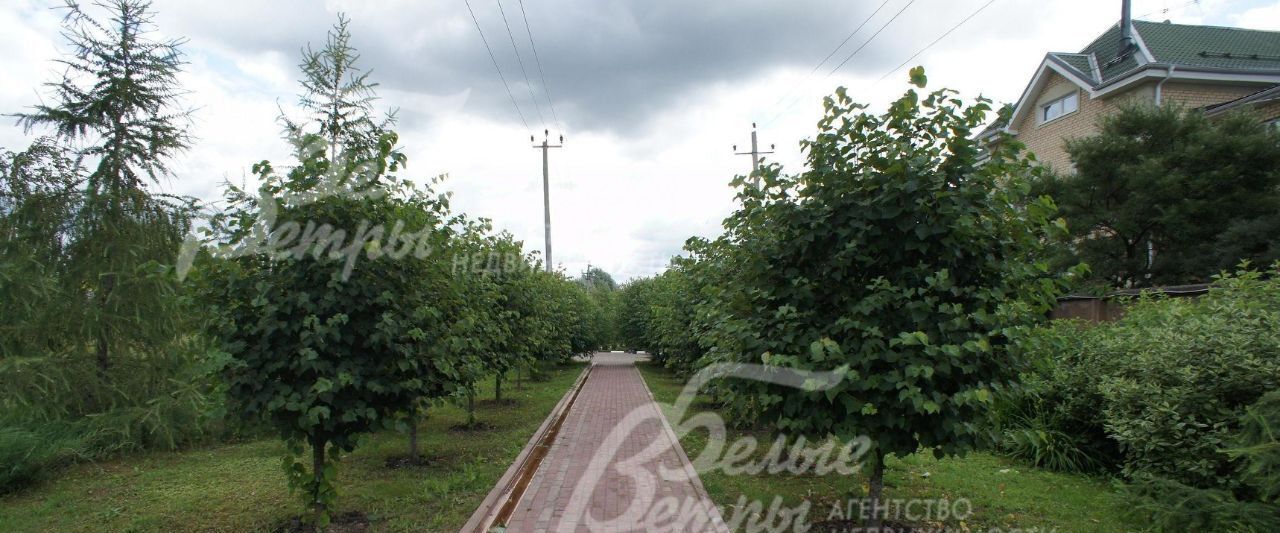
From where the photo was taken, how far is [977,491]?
6.13 meters

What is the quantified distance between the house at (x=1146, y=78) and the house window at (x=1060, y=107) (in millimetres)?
31

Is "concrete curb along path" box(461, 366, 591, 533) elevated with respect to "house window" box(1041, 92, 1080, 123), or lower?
lower

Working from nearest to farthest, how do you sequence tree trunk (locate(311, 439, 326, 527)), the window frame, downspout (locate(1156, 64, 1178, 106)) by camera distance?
1. tree trunk (locate(311, 439, 326, 527))
2. downspout (locate(1156, 64, 1178, 106))
3. the window frame

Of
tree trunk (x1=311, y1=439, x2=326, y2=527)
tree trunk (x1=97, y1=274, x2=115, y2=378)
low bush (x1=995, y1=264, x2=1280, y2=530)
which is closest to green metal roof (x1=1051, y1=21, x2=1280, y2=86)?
low bush (x1=995, y1=264, x2=1280, y2=530)

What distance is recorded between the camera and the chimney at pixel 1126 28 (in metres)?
18.9

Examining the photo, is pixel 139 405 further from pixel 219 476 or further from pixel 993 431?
pixel 993 431

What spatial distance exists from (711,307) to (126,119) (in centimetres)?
867

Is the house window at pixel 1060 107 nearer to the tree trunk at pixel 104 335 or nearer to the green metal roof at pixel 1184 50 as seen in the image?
the green metal roof at pixel 1184 50

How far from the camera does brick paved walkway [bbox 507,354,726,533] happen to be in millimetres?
5410

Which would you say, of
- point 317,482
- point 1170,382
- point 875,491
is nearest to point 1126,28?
point 1170,382

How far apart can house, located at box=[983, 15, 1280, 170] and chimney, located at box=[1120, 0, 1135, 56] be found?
25 mm

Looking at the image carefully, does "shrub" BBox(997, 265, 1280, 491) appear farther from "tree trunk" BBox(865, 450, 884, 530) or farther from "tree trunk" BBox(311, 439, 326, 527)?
"tree trunk" BBox(311, 439, 326, 527)

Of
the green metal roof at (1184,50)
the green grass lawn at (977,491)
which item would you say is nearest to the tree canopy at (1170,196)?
the green metal roof at (1184,50)

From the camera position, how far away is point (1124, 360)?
6.36 metres
